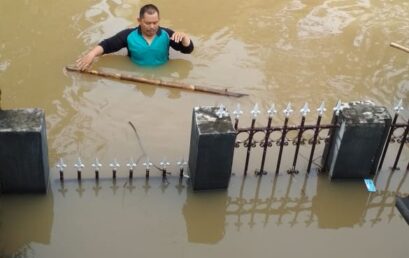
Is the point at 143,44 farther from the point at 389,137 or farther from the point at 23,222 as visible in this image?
the point at 389,137

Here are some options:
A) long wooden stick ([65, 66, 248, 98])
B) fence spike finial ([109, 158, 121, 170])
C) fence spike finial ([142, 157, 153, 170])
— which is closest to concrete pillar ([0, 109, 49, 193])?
fence spike finial ([109, 158, 121, 170])

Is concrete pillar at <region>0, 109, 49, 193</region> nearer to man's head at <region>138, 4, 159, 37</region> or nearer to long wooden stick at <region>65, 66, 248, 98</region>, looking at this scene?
long wooden stick at <region>65, 66, 248, 98</region>

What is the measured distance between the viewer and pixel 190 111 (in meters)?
7.71

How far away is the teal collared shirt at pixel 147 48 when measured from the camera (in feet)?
27.5

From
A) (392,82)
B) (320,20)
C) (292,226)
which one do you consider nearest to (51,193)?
(292,226)

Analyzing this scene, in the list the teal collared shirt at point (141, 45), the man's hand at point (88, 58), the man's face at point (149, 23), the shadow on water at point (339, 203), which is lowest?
the shadow on water at point (339, 203)

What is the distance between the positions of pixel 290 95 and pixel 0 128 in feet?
14.0

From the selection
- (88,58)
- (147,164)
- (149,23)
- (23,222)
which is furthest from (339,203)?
(88,58)

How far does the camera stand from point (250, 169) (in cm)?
660

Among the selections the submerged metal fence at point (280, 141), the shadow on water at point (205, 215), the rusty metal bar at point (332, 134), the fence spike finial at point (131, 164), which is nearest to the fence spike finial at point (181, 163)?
the submerged metal fence at point (280, 141)

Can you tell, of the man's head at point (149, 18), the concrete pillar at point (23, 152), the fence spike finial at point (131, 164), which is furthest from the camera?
the man's head at point (149, 18)

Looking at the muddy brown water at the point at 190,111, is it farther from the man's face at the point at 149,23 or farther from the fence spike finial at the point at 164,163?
the man's face at the point at 149,23

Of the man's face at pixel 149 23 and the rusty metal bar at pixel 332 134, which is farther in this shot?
the man's face at pixel 149 23

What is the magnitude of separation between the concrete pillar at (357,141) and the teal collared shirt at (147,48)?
3.16m
